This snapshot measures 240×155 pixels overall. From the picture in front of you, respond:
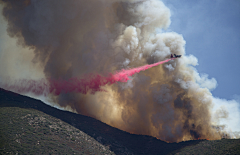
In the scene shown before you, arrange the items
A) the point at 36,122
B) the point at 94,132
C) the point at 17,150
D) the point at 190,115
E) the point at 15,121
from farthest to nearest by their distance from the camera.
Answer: the point at 190,115 < the point at 94,132 < the point at 36,122 < the point at 15,121 < the point at 17,150

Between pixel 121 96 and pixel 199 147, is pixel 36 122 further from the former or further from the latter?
pixel 199 147

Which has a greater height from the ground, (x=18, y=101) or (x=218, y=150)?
(x=18, y=101)

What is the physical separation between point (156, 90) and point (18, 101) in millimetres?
54279

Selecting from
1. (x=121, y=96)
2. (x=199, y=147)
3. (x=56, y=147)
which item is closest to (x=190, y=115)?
(x=199, y=147)

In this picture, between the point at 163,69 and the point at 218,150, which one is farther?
the point at 163,69

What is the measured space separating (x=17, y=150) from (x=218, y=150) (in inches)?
2267

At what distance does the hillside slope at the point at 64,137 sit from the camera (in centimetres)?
5104

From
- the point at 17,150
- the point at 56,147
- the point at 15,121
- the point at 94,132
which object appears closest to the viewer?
the point at 17,150

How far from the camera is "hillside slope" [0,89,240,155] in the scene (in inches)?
2009

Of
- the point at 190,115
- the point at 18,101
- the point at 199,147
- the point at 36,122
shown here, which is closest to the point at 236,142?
the point at 199,147

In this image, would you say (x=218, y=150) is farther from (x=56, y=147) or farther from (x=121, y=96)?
(x=56, y=147)

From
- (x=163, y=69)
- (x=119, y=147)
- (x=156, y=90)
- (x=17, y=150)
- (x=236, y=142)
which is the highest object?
(x=163, y=69)

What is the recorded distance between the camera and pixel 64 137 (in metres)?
60.6

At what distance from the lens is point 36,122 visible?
61375 millimetres
